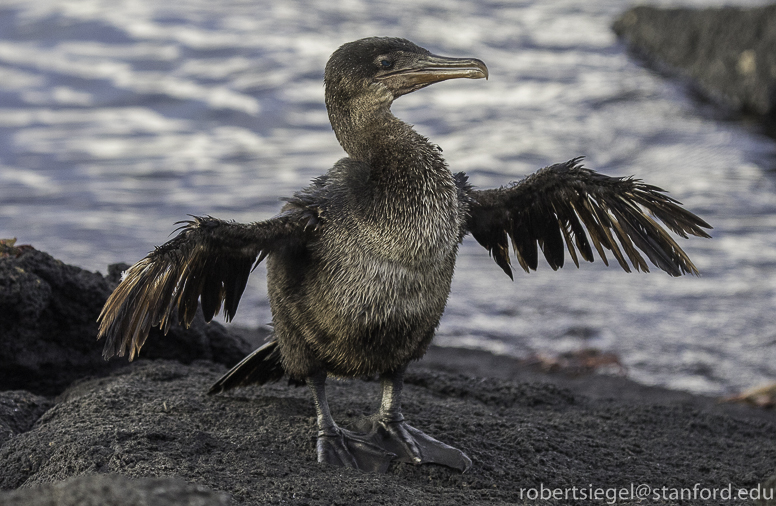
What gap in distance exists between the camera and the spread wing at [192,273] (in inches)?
146

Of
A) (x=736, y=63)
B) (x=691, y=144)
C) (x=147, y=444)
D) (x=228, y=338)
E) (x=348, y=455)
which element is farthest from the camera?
(x=736, y=63)

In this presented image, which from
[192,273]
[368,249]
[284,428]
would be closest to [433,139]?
[284,428]

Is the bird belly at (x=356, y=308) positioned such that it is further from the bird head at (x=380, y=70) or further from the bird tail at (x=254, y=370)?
the bird head at (x=380, y=70)

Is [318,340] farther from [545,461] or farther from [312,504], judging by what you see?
[545,461]

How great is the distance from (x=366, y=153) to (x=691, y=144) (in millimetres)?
8087

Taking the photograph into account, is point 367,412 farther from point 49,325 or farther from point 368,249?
point 49,325

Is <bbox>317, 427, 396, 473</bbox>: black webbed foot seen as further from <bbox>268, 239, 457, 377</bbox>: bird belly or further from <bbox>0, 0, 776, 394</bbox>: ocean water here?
<bbox>0, 0, 776, 394</bbox>: ocean water

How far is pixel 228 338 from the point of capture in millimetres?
5645

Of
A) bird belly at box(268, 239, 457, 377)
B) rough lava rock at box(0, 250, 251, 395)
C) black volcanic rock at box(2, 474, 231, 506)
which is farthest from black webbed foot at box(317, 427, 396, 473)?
black volcanic rock at box(2, 474, 231, 506)

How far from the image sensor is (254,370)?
4637mm

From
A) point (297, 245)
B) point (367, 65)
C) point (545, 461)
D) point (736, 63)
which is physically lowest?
point (545, 461)

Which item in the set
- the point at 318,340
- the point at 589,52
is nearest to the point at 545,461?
the point at 318,340

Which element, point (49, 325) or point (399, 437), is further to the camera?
point (49, 325)

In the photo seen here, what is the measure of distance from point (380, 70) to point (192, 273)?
1313 millimetres
